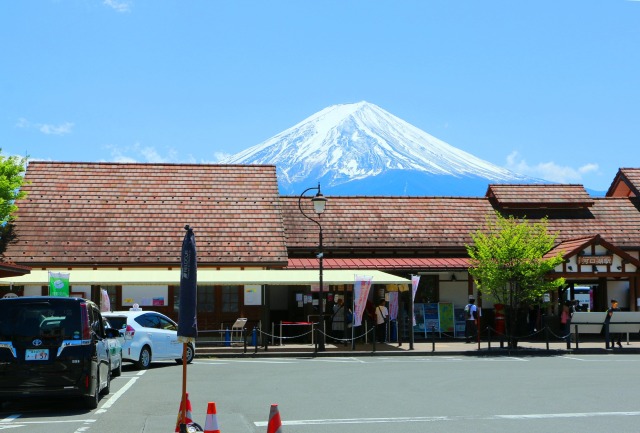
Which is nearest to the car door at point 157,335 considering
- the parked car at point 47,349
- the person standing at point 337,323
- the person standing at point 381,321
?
the parked car at point 47,349

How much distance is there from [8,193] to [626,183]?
27964 mm

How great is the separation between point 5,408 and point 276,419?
27.1 feet

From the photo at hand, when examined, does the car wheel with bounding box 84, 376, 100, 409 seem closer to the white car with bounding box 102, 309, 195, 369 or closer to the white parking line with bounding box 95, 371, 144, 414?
the white parking line with bounding box 95, 371, 144, 414

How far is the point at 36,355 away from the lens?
1357 cm

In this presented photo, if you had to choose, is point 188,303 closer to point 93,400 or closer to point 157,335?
point 93,400

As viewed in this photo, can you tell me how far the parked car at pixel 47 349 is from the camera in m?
13.5

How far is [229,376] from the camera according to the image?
66.5ft

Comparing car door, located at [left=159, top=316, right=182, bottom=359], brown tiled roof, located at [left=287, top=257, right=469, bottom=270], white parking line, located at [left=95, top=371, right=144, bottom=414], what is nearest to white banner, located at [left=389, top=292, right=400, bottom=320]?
brown tiled roof, located at [left=287, top=257, right=469, bottom=270]

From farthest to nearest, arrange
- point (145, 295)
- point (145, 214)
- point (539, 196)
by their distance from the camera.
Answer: point (539, 196) < point (145, 214) < point (145, 295)

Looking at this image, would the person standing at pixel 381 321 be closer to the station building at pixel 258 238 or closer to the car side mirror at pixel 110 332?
the station building at pixel 258 238

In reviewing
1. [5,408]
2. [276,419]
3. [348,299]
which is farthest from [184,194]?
[276,419]

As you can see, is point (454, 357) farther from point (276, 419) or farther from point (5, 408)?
point (276, 419)

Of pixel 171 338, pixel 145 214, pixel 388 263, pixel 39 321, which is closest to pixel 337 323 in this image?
pixel 388 263

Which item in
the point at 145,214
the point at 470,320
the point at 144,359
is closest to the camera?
the point at 144,359
